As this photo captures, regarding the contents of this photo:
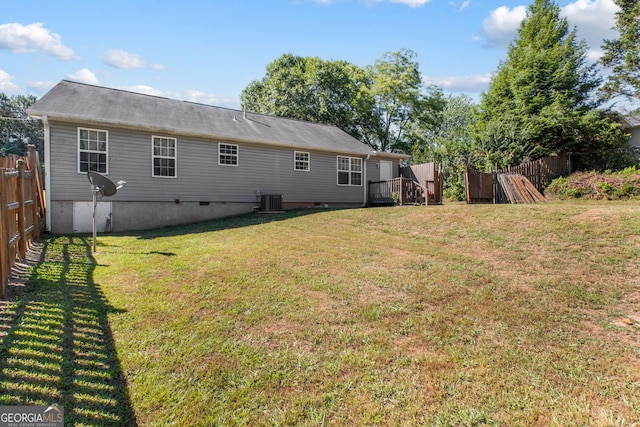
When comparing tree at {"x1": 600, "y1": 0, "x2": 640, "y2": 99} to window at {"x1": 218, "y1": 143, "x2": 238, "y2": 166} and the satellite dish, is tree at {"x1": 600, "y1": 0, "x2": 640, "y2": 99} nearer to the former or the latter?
window at {"x1": 218, "y1": 143, "x2": 238, "y2": 166}

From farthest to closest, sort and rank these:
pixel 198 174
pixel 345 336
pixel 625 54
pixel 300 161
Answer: pixel 625 54
pixel 300 161
pixel 198 174
pixel 345 336

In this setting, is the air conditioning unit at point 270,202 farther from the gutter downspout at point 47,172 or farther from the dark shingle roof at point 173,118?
the gutter downspout at point 47,172

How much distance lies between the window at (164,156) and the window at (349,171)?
7.54 meters

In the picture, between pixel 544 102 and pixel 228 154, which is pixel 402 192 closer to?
pixel 228 154

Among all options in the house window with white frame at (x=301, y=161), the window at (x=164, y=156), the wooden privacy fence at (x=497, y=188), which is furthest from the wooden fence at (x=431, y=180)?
the window at (x=164, y=156)

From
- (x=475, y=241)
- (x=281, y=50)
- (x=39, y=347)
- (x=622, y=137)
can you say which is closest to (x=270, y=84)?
(x=281, y=50)

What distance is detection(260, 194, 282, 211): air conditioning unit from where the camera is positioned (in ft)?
45.5

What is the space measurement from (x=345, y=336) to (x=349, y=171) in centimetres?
1396

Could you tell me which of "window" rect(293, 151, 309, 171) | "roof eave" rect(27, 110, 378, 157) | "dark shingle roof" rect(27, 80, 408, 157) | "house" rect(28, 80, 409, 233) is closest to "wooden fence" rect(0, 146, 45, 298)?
"house" rect(28, 80, 409, 233)

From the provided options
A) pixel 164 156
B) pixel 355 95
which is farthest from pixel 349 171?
pixel 355 95

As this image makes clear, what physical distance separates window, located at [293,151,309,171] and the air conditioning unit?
1.87m

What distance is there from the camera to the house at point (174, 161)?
34.4ft

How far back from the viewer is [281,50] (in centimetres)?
3098

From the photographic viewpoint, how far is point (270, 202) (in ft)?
45.7
